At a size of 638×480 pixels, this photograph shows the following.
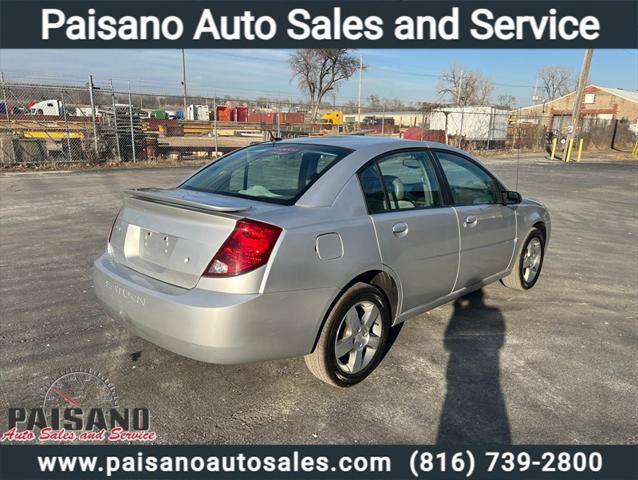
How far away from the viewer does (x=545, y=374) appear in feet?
11.7

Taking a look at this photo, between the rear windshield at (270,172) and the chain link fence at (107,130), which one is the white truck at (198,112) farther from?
the rear windshield at (270,172)

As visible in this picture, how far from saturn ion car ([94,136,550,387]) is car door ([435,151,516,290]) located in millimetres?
17

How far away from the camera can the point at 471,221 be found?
4.09 meters

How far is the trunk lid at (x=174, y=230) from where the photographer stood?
9.13ft

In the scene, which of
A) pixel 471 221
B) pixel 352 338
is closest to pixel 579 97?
pixel 471 221

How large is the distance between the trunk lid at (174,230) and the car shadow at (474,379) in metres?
1.72

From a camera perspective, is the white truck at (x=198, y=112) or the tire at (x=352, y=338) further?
the white truck at (x=198, y=112)

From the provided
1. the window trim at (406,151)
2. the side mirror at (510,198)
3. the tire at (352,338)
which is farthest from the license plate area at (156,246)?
the side mirror at (510,198)

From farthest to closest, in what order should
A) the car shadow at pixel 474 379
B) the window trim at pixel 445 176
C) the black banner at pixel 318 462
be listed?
1. the window trim at pixel 445 176
2. the car shadow at pixel 474 379
3. the black banner at pixel 318 462

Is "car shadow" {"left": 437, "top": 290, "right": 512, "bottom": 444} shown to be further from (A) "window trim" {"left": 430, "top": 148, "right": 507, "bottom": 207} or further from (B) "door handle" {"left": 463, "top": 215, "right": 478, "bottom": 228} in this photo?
(A) "window trim" {"left": 430, "top": 148, "right": 507, "bottom": 207}

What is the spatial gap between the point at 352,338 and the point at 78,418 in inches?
69.1

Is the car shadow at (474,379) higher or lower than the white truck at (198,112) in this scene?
lower

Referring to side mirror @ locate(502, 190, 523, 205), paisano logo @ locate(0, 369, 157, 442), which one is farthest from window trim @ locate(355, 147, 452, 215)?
paisano logo @ locate(0, 369, 157, 442)

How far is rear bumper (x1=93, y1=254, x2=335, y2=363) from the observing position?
2.67 meters
